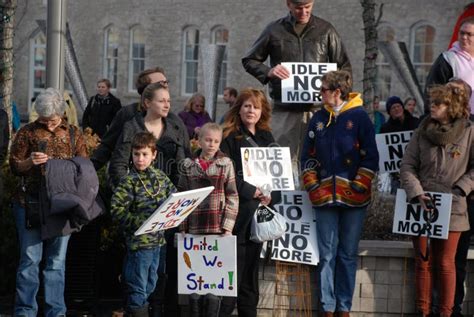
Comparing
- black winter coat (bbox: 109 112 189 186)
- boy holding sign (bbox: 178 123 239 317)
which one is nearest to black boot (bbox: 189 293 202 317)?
boy holding sign (bbox: 178 123 239 317)

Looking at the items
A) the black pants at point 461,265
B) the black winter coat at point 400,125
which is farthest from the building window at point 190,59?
the black pants at point 461,265

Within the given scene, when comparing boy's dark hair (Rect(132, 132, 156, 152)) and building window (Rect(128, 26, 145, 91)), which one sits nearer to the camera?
boy's dark hair (Rect(132, 132, 156, 152))

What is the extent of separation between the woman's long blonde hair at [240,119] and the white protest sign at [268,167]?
0.78ft

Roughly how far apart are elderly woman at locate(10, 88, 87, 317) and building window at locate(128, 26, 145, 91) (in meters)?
29.4

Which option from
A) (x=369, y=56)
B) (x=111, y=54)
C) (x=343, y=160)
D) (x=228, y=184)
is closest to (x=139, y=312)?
(x=228, y=184)

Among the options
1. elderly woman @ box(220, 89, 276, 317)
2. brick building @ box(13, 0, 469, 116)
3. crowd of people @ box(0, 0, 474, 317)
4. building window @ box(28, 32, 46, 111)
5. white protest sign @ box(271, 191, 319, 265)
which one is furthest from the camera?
building window @ box(28, 32, 46, 111)

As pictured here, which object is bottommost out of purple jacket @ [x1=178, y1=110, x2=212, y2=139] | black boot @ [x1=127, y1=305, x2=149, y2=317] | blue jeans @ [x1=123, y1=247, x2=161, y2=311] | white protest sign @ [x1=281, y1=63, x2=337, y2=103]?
black boot @ [x1=127, y1=305, x2=149, y2=317]

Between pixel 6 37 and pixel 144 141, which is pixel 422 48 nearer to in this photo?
pixel 6 37

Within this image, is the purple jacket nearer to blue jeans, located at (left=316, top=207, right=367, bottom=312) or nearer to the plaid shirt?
blue jeans, located at (left=316, top=207, right=367, bottom=312)

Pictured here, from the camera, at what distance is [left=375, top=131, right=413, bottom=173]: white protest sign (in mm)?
9602

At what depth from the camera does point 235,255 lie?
8.52m

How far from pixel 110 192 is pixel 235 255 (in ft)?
4.70

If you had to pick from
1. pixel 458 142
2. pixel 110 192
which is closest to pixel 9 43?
pixel 110 192

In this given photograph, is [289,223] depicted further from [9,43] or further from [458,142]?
[9,43]
